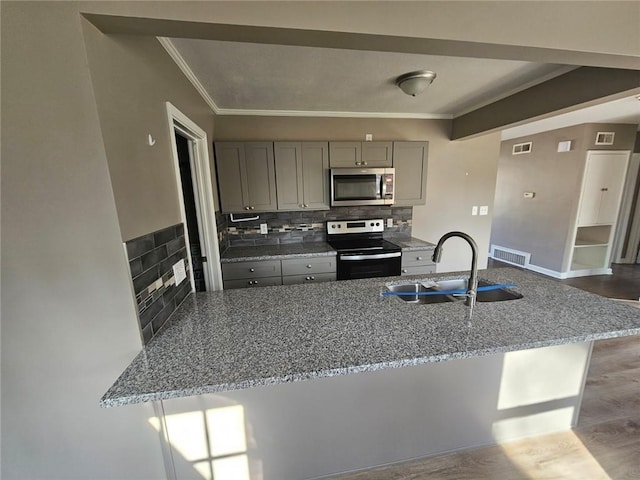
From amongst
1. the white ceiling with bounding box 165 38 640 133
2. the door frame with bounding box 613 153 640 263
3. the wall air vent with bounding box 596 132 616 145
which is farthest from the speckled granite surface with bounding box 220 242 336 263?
the door frame with bounding box 613 153 640 263

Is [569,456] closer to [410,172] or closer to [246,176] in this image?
[410,172]

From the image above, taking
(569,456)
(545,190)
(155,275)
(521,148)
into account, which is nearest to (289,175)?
(155,275)

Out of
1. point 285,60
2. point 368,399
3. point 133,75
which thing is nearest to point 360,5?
point 285,60

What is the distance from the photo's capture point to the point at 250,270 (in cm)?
267

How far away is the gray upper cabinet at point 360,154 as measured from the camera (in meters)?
2.90

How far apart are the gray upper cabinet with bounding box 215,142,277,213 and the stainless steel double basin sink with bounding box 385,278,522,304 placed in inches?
69.6

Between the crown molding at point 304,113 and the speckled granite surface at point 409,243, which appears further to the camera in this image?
the speckled granite surface at point 409,243

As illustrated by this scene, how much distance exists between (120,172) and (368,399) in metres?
1.55

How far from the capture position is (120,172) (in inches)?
39.9

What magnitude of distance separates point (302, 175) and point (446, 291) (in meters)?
1.92

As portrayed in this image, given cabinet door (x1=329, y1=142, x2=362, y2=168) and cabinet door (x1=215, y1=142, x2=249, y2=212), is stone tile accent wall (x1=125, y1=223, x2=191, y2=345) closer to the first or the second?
cabinet door (x1=215, y1=142, x2=249, y2=212)

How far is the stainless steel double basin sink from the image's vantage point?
160 cm

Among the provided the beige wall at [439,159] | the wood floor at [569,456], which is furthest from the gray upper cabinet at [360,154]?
the wood floor at [569,456]

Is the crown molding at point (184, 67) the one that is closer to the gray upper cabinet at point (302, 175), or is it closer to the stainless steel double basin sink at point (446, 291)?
the gray upper cabinet at point (302, 175)
